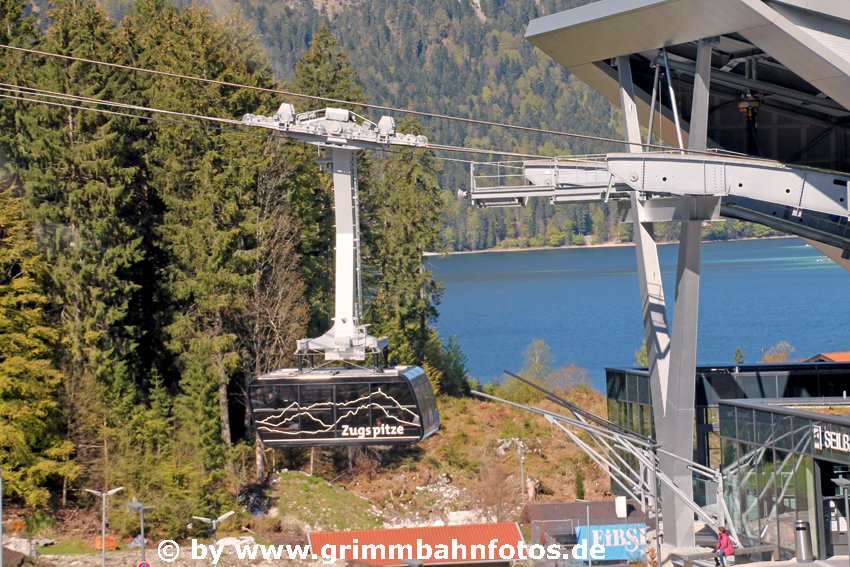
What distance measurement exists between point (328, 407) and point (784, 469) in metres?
10.8

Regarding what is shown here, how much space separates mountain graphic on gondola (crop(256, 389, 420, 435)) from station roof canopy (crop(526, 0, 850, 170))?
10.8 meters

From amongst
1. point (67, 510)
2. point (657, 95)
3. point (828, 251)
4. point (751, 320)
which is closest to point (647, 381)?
point (828, 251)

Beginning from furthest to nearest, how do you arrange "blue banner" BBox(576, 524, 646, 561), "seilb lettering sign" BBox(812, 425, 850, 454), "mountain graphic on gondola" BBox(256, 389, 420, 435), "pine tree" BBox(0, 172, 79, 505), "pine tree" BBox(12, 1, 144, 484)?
"pine tree" BBox(12, 1, 144, 484)
"pine tree" BBox(0, 172, 79, 505)
"blue banner" BBox(576, 524, 646, 561)
"mountain graphic on gondola" BBox(256, 389, 420, 435)
"seilb lettering sign" BBox(812, 425, 850, 454)

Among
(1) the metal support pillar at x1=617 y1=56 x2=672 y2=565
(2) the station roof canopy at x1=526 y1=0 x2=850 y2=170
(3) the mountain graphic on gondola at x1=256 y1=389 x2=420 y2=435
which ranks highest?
(2) the station roof canopy at x1=526 y1=0 x2=850 y2=170

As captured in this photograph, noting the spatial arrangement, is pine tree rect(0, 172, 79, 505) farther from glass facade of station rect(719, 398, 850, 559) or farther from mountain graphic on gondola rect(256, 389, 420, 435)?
glass facade of station rect(719, 398, 850, 559)

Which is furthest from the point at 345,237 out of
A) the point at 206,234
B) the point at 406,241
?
the point at 406,241

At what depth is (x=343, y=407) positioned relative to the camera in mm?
34531

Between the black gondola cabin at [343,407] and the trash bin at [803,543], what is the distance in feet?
30.3

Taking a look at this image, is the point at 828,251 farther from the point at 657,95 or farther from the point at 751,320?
the point at 751,320

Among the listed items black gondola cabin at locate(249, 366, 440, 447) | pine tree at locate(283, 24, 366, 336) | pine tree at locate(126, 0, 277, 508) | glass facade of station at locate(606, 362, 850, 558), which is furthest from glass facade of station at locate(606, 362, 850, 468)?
pine tree at locate(283, 24, 366, 336)

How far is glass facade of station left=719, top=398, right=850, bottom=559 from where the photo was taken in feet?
98.2

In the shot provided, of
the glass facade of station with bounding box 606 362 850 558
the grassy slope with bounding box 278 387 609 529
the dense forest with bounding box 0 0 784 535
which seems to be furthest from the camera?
the grassy slope with bounding box 278 387 609 529

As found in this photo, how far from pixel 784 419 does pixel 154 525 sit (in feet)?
80.1

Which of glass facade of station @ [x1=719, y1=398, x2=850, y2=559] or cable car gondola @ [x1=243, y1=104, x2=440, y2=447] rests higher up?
cable car gondola @ [x1=243, y1=104, x2=440, y2=447]
